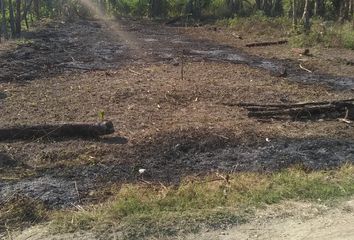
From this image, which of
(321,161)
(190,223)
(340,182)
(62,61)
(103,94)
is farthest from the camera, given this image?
(62,61)

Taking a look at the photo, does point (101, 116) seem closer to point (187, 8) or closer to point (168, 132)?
point (168, 132)

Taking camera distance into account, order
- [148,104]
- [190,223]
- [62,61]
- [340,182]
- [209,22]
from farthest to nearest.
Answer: [209,22] → [62,61] → [148,104] → [340,182] → [190,223]

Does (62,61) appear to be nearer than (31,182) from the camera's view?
No

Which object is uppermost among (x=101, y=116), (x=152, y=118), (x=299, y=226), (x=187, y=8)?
(x=187, y=8)

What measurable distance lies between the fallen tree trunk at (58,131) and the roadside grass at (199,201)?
1822 mm

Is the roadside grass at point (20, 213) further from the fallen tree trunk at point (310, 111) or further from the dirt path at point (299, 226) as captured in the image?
the fallen tree trunk at point (310, 111)

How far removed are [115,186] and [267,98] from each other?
481 centimetres

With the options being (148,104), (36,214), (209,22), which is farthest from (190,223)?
(209,22)

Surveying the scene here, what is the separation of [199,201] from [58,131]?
9.95 ft

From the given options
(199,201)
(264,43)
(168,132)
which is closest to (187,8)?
(264,43)

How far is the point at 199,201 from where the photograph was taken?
16.7 ft

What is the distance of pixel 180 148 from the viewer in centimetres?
683

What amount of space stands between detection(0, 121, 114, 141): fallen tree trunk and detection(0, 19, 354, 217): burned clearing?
126 mm

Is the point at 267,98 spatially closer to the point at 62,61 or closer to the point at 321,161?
the point at 321,161
